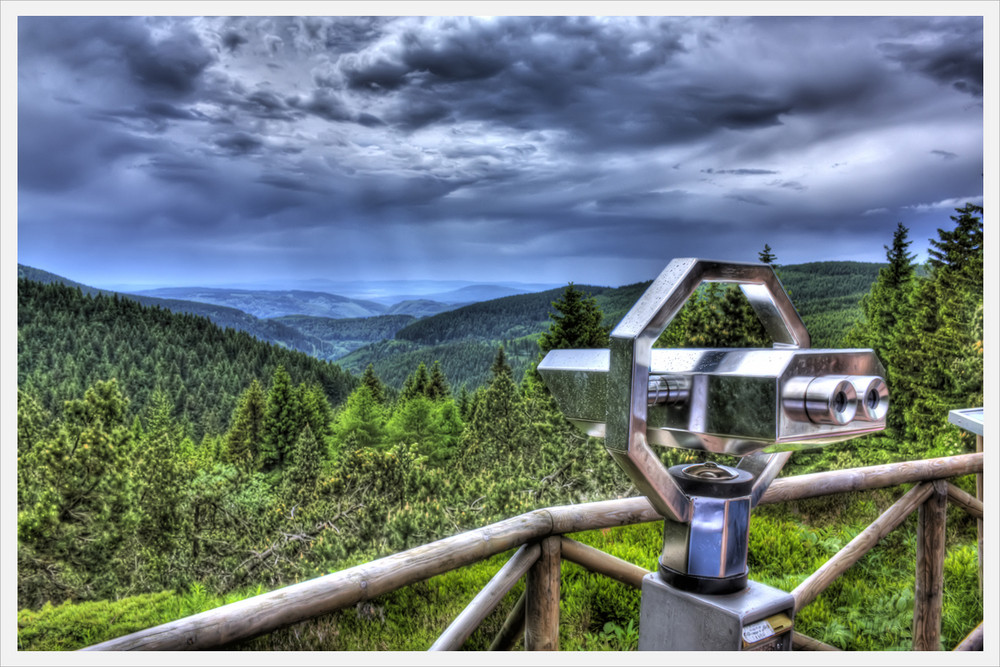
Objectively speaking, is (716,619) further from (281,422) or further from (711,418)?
(281,422)

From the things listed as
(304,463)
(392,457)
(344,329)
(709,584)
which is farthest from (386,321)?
(709,584)

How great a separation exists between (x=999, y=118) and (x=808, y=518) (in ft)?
6.95

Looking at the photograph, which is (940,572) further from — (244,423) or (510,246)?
(510,246)

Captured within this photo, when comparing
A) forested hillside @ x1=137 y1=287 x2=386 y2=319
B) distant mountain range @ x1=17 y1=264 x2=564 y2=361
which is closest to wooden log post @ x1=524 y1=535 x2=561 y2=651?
distant mountain range @ x1=17 y1=264 x2=564 y2=361

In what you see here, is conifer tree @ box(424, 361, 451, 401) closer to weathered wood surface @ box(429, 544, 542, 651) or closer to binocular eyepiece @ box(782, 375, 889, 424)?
weathered wood surface @ box(429, 544, 542, 651)

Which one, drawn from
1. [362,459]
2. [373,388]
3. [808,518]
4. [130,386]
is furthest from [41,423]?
[808,518]

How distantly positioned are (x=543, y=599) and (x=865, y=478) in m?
0.84

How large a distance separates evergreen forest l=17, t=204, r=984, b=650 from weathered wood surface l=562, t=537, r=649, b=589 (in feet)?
2.61

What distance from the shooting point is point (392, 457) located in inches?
327

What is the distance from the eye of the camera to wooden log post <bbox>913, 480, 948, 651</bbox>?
4.95ft

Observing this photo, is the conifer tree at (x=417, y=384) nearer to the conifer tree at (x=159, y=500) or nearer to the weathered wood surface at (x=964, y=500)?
the conifer tree at (x=159, y=500)

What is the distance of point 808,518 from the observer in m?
3.52

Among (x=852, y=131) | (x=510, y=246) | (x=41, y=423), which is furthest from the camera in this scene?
(x=510, y=246)

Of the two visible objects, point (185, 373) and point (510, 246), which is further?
point (510, 246)
